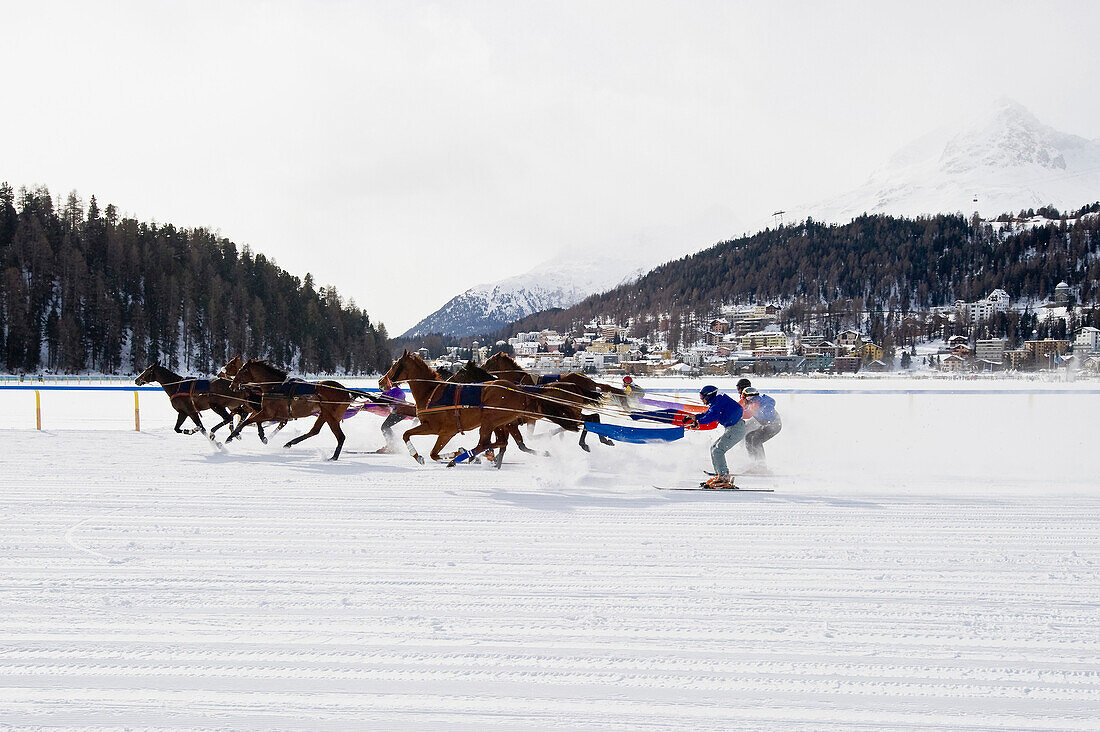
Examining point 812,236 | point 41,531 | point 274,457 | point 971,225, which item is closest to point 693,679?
point 41,531

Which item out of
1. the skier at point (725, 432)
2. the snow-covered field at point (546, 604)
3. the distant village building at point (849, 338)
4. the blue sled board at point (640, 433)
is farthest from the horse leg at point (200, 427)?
the distant village building at point (849, 338)

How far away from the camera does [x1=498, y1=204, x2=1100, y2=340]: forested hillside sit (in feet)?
510

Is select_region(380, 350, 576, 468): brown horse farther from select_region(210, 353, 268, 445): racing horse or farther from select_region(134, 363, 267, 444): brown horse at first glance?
select_region(134, 363, 267, 444): brown horse

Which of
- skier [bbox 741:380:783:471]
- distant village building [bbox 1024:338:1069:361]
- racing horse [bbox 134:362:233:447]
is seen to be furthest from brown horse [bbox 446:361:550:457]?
distant village building [bbox 1024:338:1069:361]

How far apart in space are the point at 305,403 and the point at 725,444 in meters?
6.92

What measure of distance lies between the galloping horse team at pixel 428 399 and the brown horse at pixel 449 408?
1cm

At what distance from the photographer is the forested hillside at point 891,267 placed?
155375mm

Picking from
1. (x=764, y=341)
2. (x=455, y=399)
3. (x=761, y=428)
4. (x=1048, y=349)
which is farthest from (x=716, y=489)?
(x=764, y=341)

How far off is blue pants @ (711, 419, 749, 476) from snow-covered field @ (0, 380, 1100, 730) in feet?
1.49

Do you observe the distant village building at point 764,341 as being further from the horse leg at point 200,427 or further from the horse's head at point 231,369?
the horse leg at point 200,427

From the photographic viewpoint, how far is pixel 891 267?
6614 inches

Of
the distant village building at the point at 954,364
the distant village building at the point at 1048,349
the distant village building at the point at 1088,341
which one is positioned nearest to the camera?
the distant village building at the point at 954,364

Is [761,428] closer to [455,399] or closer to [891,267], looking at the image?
[455,399]

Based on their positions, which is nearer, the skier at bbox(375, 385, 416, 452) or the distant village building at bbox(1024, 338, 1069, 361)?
the skier at bbox(375, 385, 416, 452)
